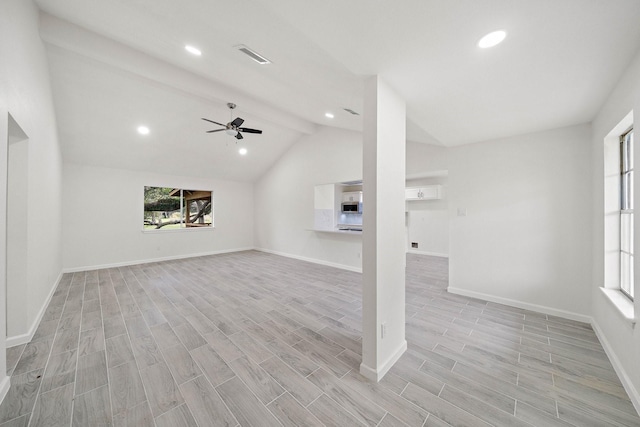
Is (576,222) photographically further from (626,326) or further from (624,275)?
(626,326)

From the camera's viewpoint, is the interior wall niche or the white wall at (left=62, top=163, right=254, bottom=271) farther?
the white wall at (left=62, top=163, right=254, bottom=271)

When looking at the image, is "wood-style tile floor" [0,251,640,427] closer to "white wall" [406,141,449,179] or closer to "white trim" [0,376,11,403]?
"white trim" [0,376,11,403]

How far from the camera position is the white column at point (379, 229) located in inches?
71.1

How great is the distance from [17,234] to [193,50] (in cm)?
267

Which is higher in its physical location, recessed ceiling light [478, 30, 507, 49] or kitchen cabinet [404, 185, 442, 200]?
recessed ceiling light [478, 30, 507, 49]

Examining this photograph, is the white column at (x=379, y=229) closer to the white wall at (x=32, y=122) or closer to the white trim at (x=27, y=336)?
the white wall at (x=32, y=122)

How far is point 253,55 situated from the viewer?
210cm

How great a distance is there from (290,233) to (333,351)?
15.6 feet

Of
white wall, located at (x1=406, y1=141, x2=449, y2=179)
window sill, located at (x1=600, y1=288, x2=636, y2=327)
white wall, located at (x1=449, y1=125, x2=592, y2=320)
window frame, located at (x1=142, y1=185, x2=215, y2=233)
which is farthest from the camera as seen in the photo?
window frame, located at (x1=142, y1=185, x2=215, y2=233)

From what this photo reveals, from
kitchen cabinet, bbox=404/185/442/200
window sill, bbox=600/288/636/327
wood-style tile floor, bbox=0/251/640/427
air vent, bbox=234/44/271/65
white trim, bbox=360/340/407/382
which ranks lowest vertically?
wood-style tile floor, bbox=0/251/640/427

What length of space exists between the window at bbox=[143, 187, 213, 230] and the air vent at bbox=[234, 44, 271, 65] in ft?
18.8

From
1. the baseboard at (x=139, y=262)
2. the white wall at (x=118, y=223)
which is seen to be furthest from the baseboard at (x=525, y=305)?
the white wall at (x=118, y=223)

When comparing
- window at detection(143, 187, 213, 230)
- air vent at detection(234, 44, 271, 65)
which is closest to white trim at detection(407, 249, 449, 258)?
window at detection(143, 187, 213, 230)

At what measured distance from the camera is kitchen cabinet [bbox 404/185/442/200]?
22.6 feet
